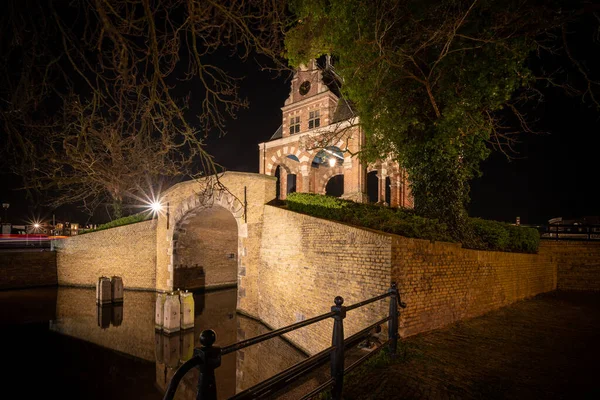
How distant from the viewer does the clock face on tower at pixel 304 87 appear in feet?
64.1

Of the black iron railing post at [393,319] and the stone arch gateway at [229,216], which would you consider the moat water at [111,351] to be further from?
the black iron railing post at [393,319]

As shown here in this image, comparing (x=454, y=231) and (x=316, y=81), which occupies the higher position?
(x=316, y=81)

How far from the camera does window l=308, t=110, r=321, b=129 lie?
1866cm

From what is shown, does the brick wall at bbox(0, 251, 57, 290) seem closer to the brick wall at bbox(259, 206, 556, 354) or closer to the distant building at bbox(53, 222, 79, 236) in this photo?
the distant building at bbox(53, 222, 79, 236)

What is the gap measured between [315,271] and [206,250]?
1045cm

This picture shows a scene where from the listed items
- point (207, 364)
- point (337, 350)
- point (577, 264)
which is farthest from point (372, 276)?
point (577, 264)

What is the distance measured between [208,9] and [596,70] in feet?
24.0

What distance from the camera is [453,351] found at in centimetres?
478

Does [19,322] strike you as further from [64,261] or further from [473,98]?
[473,98]

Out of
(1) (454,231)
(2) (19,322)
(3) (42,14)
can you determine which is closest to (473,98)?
(1) (454,231)

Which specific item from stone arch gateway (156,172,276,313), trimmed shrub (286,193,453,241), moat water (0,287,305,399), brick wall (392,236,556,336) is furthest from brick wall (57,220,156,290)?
brick wall (392,236,556,336)

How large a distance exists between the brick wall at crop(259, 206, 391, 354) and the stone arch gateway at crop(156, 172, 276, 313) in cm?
58

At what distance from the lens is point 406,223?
249 inches

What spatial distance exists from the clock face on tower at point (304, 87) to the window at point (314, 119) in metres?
1.77
